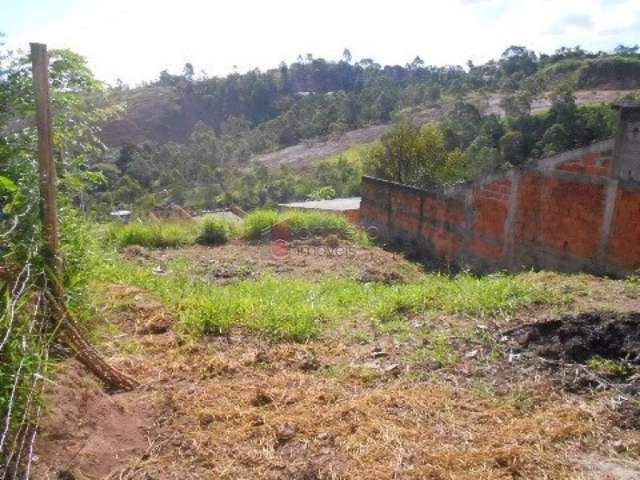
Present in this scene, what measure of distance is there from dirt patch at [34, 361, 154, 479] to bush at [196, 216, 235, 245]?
27.8 ft

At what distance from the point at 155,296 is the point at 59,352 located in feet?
8.20

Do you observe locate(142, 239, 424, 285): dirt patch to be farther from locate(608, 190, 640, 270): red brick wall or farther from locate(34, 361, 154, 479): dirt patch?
locate(34, 361, 154, 479): dirt patch

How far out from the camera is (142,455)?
2965 mm

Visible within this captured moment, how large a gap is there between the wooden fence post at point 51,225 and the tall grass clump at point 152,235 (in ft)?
25.1

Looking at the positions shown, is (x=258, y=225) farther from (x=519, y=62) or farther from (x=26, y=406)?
(x=519, y=62)

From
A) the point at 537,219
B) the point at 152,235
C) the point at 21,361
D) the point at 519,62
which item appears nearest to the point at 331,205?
the point at 152,235

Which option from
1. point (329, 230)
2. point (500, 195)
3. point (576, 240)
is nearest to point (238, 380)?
point (576, 240)

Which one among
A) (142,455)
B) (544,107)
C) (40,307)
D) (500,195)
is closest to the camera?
(142,455)

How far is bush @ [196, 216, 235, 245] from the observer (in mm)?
11843

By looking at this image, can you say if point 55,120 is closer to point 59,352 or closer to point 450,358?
point 59,352

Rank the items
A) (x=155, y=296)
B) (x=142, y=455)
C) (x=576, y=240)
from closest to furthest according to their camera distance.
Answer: (x=142, y=455) < (x=155, y=296) < (x=576, y=240)

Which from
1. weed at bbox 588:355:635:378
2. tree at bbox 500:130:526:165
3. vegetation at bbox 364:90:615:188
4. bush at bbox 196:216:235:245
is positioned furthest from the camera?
tree at bbox 500:130:526:165

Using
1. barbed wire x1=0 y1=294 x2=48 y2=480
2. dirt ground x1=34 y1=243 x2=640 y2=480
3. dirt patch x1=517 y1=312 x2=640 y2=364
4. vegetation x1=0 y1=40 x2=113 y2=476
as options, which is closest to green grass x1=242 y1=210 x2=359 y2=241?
vegetation x1=0 y1=40 x2=113 y2=476

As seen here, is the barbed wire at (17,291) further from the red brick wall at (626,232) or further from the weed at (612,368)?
the red brick wall at (626,232)
